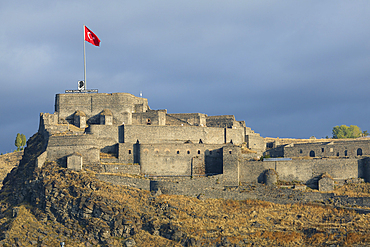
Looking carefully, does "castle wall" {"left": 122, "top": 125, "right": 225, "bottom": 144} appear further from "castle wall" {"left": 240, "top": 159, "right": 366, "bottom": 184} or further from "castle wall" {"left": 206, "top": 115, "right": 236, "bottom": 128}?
"castle wall" {"left": 240, "top": 159, "right": 366, "bottom": 184}

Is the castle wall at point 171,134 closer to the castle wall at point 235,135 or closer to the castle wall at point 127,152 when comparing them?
the castle wall at point 235,135

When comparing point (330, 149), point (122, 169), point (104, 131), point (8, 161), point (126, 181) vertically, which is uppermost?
point (104, 131)

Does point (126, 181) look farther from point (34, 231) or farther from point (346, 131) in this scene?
point (346, 131)

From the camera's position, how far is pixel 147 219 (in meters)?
73.3

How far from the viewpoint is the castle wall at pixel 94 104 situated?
9562 cm

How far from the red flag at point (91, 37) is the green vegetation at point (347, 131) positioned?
66.4 metres

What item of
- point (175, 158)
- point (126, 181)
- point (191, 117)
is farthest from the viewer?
point (191, 117)

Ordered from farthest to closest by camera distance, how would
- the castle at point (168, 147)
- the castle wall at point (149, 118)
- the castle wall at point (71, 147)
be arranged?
1. the castle wall at point (149, 118)
2. the castle at point (168, 147)
3. the castle wall at point (71, 147)

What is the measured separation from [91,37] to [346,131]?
236 feet

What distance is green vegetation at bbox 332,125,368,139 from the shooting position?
456 feet

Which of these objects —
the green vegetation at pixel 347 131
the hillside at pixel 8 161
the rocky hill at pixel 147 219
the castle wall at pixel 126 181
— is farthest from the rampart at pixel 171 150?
the green vegetation at pixel 347 131

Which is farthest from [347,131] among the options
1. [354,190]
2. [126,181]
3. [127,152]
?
[126,181]

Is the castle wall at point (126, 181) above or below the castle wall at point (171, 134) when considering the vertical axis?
A: below

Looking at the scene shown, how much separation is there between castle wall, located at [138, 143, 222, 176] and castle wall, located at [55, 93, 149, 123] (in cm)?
1277
